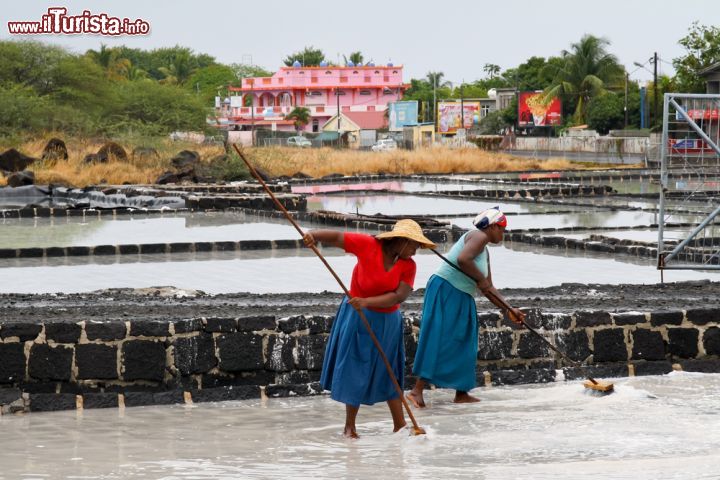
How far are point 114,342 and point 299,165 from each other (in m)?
33.2

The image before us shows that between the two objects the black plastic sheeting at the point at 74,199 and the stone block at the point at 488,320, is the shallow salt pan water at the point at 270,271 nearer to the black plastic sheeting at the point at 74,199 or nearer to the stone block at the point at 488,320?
the stone block at the point at 488,320

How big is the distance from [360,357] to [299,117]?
9064 centimetres

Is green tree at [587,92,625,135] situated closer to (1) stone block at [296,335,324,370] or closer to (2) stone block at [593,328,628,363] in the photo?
(2) stone block at [593,328,628,363]

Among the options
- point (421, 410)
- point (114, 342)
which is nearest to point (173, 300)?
point (114, 342)

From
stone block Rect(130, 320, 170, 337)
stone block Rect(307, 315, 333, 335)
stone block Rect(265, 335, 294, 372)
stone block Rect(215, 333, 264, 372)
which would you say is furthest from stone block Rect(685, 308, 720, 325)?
stone block Rect(130, 320, 170, 337)

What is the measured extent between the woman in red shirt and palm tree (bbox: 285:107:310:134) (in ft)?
296

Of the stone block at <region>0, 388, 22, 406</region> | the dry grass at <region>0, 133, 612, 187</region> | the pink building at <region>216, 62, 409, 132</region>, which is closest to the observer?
the stone block at <region>0, 388, 22, 406</region>

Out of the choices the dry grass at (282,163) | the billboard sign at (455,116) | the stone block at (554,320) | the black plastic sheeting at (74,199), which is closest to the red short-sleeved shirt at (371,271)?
the stone block at (554,320)

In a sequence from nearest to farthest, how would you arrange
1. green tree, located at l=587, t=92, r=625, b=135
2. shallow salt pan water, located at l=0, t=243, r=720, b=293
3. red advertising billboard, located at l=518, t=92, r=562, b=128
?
shallow salt pan water, located at l=0, t=243, r=720, b=293, green tree, located at l=587, t=92, r=625, b=135, red advertising billboard, located at l=518, t=92, r=562, b=128

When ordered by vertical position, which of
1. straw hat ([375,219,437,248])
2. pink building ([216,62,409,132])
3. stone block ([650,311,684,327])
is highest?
pink building ([216,62,409,132])

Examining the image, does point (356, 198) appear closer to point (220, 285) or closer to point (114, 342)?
point (220, 285)

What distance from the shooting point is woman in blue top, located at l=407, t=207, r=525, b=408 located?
7.51 meters

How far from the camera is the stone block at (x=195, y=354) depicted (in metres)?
7.97

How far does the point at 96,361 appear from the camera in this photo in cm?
788
